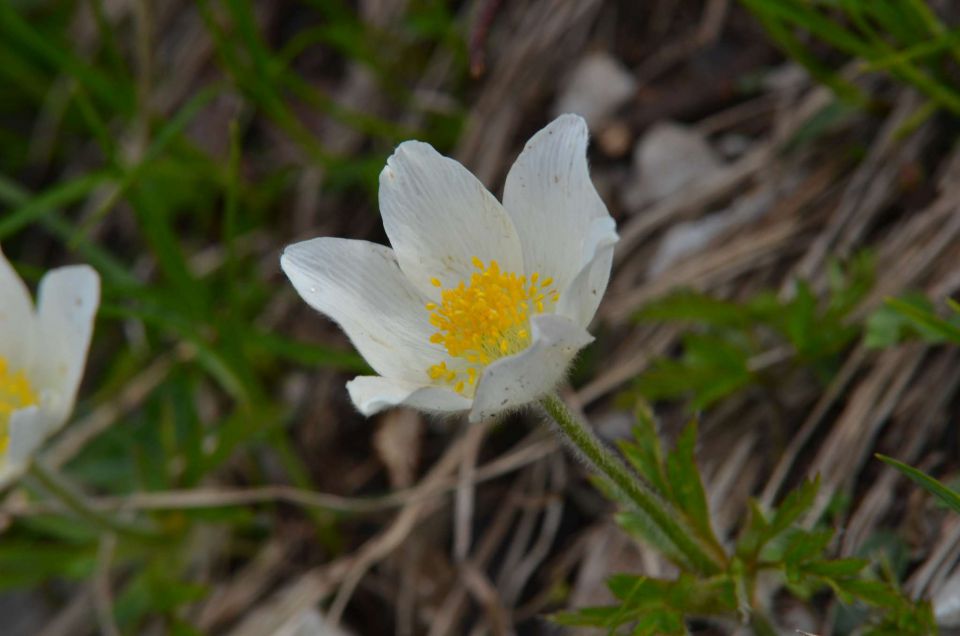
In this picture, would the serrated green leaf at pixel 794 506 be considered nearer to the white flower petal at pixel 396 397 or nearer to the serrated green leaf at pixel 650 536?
the serrated green leaf at pixel 650 536

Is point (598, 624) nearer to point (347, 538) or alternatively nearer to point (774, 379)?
point (774, 379)

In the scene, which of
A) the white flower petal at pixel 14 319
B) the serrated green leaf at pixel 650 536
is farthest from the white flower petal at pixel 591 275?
the white flower petal at pixel 14 319

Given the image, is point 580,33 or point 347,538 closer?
point 347,538

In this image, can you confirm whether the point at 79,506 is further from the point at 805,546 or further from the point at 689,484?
the point at 805,546

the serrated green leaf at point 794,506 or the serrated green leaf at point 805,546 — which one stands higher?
the serrated green leaf at point 794,506

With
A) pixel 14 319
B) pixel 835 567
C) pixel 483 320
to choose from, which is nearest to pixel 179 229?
pixel 14 319

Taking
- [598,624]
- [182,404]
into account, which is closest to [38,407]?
[182,404]

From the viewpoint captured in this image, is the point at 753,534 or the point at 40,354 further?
the point at 40,354
